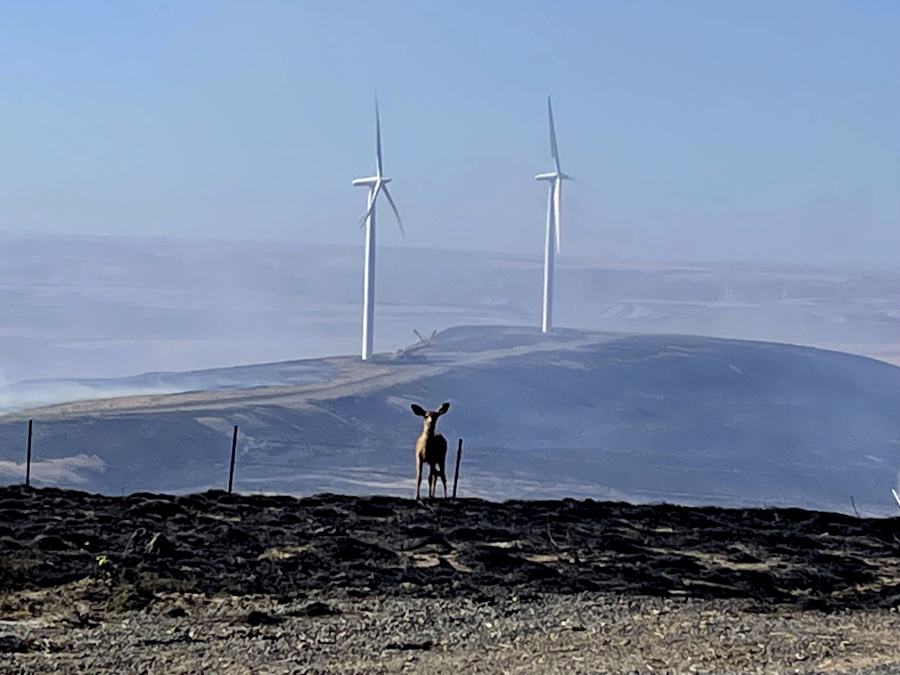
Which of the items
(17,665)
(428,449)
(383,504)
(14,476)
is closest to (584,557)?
(383,504)

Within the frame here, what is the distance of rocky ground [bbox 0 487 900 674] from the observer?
13414mm

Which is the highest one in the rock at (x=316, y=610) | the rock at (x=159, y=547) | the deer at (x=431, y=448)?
the deer at (x=431, y=448)

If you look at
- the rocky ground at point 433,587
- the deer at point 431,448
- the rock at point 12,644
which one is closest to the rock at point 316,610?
the rocky ground at point 433,587

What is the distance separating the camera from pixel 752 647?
556 inches

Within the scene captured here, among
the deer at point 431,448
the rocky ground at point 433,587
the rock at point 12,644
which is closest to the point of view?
the rock at point 12,644

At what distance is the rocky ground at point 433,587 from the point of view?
13.4 m

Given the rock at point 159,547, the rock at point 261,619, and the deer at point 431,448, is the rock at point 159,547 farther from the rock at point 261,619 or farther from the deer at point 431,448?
the deer at point 431,448

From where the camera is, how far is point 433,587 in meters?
17.1

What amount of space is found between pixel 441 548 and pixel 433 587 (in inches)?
108

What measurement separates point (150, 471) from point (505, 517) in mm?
180441

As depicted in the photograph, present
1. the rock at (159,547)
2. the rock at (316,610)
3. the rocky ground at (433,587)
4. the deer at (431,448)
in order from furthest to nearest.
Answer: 1. the deer at (431,448)
2. the rock at (159,547)
3. the rock at (316,610)
4. the rocky ground at (433,587)

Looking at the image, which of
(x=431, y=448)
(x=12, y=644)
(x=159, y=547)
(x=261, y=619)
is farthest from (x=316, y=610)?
(x=431, y=448)

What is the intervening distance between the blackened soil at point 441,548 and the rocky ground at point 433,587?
5cm

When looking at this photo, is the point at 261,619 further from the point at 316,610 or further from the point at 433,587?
the point at 433,587
